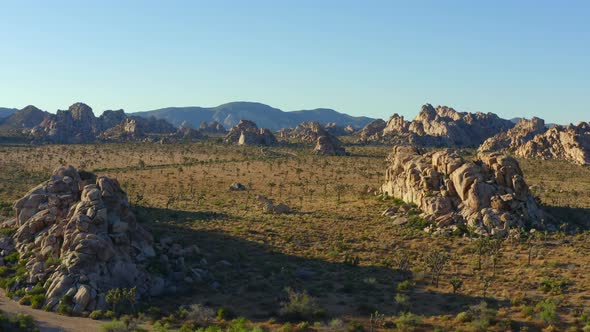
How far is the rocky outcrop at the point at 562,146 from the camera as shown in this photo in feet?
476

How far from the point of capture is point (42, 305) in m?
35.0

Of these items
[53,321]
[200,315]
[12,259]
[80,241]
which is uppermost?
[80,241]

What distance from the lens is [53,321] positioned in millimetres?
32531

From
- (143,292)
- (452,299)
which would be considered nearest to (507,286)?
(452,299)

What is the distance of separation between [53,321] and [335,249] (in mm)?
27366

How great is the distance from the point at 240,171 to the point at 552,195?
213 ft

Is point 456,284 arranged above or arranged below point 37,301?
above

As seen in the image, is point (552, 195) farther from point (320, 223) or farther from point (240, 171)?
point (240, 171)

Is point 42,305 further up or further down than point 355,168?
further down

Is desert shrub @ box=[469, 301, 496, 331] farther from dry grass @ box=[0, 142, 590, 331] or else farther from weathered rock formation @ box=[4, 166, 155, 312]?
weathered rock formation @ box=[4, 166, 155, 312]

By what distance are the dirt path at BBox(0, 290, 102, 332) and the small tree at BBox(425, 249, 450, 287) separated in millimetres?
26859

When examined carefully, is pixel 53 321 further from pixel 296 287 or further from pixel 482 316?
pixel 482 316

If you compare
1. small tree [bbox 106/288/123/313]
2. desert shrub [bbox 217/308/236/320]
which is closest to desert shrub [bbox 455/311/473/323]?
desert shrub [bbox 217/308/236/320]

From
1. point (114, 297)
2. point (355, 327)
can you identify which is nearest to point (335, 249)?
point (355, 327)
